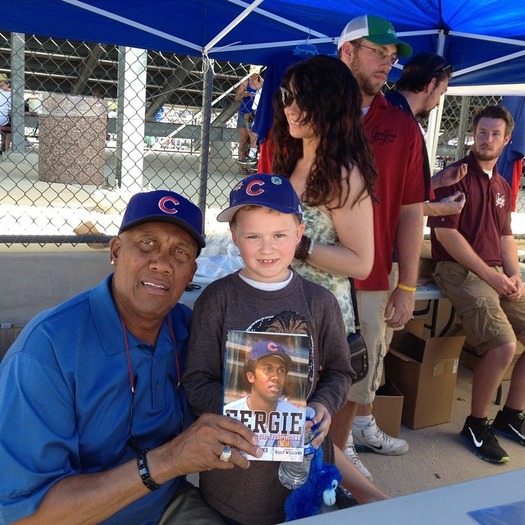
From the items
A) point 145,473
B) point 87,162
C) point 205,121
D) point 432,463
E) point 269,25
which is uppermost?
point 269,25

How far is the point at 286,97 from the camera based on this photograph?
215 centimetres

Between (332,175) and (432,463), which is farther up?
(332,175)

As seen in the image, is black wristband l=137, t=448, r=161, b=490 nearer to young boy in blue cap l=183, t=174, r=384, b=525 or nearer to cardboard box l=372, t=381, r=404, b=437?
young boy in blue cap l=183, t=174, r=384, b=525

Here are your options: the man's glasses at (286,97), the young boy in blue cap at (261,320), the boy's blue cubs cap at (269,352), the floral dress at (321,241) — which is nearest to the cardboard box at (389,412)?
the floral dress at (321,241)

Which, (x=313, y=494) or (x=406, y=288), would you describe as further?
(x=406, y=288)

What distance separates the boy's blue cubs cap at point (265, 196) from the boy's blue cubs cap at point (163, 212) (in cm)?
12

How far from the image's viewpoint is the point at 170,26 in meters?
3.62

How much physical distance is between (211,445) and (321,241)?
3.10 feet

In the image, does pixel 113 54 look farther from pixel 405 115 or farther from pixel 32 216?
pixel 405 115

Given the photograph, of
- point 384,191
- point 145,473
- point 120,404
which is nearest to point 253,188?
point 120,404

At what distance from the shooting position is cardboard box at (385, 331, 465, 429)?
→ 3730mm

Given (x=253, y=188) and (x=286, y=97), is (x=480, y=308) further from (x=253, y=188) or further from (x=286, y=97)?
(x=253, y=188)

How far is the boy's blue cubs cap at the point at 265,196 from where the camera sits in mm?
1651

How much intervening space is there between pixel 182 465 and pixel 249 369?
0.29 metres
